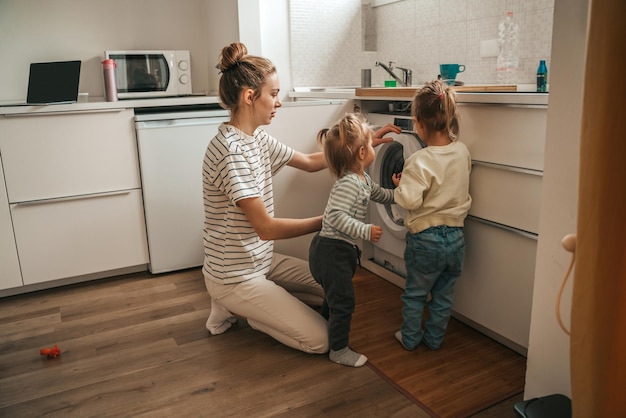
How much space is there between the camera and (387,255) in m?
2.70

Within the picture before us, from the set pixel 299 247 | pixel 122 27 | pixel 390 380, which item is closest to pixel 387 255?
pixel 299 247

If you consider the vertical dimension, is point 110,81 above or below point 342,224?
above

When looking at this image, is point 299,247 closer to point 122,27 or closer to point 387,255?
point 387,255

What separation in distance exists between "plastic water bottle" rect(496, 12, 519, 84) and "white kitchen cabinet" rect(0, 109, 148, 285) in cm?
183

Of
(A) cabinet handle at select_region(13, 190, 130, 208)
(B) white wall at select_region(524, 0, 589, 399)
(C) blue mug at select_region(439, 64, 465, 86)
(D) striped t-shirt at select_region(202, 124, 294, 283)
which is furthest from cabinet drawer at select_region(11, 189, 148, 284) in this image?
(B) white wall at select_region(524, 0, 589, 399)

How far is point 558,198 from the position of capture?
4.49ft

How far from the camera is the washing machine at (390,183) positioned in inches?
93.3

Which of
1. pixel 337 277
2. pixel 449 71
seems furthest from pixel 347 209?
pixel 449 71

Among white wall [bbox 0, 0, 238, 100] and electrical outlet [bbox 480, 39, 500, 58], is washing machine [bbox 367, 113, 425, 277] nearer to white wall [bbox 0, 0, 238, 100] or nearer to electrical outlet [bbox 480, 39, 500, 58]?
electrical outlet [bbox 480, 39, 500, 58]

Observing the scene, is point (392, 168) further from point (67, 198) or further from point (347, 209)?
point (67, 198)

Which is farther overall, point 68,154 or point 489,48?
point 489,48

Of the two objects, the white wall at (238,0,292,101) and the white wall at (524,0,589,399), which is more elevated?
the white wall at (238,0,292,101)

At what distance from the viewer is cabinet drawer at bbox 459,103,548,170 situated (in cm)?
173

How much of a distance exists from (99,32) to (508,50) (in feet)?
7.45
